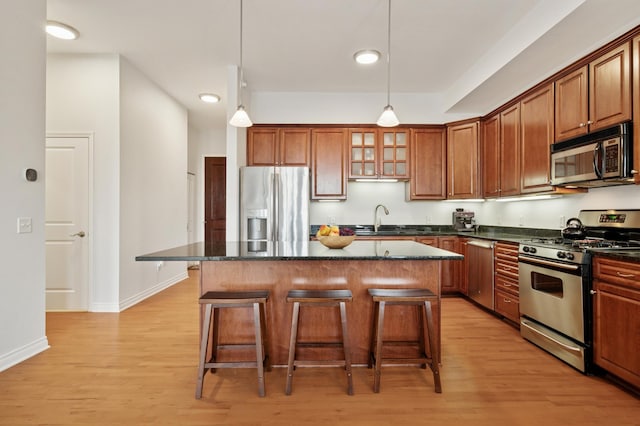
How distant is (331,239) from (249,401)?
3.80 ft

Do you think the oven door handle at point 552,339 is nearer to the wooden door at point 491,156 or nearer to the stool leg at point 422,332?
the stool leg at point 422,332

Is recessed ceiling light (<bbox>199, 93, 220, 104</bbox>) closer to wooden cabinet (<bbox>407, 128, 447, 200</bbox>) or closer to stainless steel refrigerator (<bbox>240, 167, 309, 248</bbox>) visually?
stainless steel refrigerator (<bbox>240, 167, 309, 248</bbox>)

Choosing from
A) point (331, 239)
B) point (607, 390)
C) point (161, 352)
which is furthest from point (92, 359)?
point (607, 390)

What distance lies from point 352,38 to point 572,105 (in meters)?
2.14

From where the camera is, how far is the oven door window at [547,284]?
8.63ft

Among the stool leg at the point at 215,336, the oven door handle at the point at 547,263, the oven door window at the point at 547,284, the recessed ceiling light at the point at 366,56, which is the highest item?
the recessed ceiling light at the point at 366,56

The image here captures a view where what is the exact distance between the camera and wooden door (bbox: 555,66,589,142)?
290 cm

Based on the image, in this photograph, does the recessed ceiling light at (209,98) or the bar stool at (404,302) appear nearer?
the bar stool at (404,302)

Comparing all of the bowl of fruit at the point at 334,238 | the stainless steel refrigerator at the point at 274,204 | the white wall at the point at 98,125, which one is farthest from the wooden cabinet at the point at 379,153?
the white wall at the point at 98,125

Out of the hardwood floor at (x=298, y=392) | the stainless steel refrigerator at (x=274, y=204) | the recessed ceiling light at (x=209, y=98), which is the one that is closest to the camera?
the hardwood floor at (x=298, y=392)

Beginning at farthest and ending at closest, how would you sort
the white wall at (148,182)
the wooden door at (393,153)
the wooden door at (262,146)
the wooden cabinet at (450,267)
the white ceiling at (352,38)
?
the wooden door at (393,153) < the wooden door at (262,146) < the wooden cabinet at (450,267) < the white wall at (148,182) < the white ceiling at (352,38)

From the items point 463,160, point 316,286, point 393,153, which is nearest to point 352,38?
point 393,153

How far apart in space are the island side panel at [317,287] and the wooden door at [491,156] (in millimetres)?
2368

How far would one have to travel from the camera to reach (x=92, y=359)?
8.71ft
